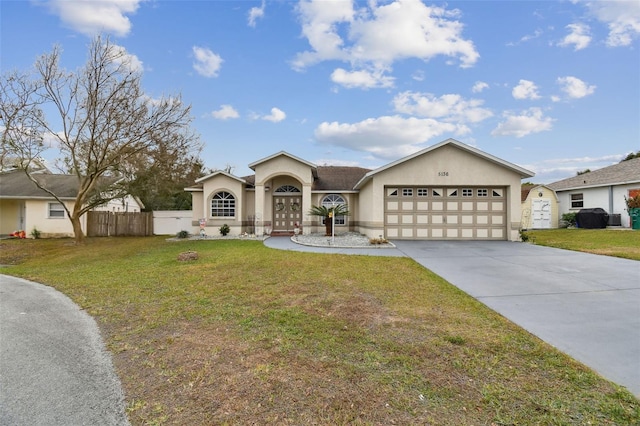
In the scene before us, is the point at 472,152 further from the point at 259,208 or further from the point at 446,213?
the point at 259,208

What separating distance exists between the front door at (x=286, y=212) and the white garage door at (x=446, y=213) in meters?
6.18

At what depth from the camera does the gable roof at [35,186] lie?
1916 cm

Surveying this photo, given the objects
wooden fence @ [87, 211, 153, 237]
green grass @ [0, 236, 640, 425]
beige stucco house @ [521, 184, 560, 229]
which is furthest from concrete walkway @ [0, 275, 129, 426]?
beige stucco house @ [521, 184, 560, 229]

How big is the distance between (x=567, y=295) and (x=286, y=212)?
15.1 metres

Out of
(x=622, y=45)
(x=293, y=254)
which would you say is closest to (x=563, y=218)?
(x=622, y=45)

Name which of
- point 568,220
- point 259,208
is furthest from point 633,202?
point 259,208

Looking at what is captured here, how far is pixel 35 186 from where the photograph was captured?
2014 cm

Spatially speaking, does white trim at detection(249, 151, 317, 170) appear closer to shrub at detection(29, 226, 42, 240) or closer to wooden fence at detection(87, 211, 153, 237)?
wooden fence at detection(87, 211, 153, 237)

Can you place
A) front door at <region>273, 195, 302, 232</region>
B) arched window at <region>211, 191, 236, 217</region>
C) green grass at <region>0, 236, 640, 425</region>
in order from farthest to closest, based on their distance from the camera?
front door at <region>273, 195, 302, 232</region>
arched window at <region>211, 191, 236, 217</region>
green grass at <region>0, 236, 640, 425</region>

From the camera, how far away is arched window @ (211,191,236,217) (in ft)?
58.4

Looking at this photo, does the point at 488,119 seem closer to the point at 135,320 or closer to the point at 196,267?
the point at 196,267

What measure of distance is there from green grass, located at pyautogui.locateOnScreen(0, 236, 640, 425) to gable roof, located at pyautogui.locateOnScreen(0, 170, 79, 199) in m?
17.3

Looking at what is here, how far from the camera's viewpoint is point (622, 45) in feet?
37.1

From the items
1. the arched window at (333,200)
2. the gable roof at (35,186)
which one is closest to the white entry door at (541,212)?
the arched window at (333,200)
